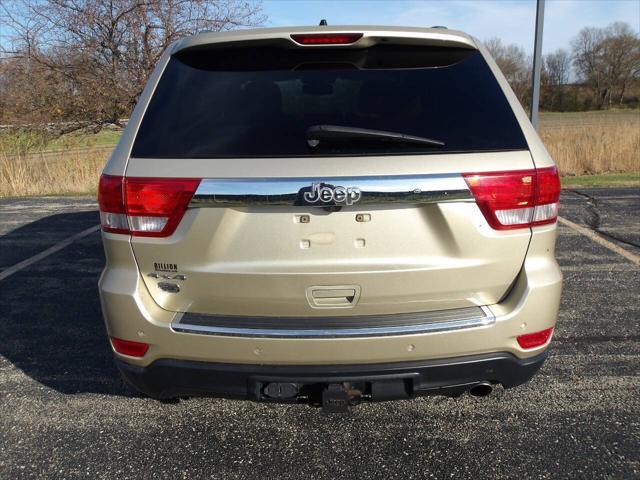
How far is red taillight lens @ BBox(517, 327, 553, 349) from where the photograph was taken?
84.5 inches

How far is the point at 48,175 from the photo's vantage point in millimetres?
11602

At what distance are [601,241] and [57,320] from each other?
5718 mm

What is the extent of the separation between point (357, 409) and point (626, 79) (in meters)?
66.0

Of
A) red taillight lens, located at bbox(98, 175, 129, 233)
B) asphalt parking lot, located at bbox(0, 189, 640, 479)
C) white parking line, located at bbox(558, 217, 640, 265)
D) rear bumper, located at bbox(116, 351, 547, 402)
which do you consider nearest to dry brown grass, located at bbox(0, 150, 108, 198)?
asphalt parking lot, located at bbox(0, 189, 640, 479)

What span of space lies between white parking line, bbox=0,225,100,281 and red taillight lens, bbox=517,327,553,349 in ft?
16.3

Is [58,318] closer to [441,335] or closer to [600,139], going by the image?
[441,335]

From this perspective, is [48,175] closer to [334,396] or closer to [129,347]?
[129,347]

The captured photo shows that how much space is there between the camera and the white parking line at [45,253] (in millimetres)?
5367

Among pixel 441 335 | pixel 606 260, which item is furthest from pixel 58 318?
pixel 606 260

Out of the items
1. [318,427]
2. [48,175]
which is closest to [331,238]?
[318,427]

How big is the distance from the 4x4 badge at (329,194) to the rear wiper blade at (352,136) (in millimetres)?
199

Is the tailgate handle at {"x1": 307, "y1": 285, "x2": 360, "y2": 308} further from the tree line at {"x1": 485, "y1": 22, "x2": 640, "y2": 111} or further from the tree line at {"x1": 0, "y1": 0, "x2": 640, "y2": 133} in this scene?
the tree line at {"x1": 485, "y1": 22, "x2": 640, "y2": 111}

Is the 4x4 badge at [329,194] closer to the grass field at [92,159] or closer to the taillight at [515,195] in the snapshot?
the taillight at [515,195]

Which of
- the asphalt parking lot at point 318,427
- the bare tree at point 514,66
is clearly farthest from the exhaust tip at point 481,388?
the bare tree at point 514,66
